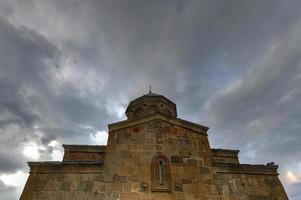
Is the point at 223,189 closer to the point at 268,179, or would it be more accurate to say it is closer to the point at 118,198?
the point at 268,179

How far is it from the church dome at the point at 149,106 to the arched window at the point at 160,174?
6.56m

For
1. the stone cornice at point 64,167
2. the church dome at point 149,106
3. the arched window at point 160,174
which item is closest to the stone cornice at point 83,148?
the church dome at point 149,106

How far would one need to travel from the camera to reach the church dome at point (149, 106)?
1482cm

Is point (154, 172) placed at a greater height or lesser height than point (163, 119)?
lesser

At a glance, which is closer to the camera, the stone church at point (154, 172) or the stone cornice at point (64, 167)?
the stone church at point (154, 172)

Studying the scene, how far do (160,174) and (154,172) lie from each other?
0.80 ft

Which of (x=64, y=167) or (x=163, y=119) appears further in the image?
(x=163, y=119)

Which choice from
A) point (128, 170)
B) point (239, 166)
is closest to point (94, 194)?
point (128, 170)

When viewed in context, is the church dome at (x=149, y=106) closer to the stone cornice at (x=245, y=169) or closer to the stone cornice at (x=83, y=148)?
the stone cornice at (x=83, y=148)

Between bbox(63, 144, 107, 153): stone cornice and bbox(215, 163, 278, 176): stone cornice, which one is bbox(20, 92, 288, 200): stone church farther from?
bbox(63, 144, 107, 153): stone cornice

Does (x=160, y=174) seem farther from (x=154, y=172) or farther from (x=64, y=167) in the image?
(x=64, y=167)

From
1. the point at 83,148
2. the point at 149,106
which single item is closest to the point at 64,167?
the point at 83,148

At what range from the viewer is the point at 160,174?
26.2ft

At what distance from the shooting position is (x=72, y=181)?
300 inches
